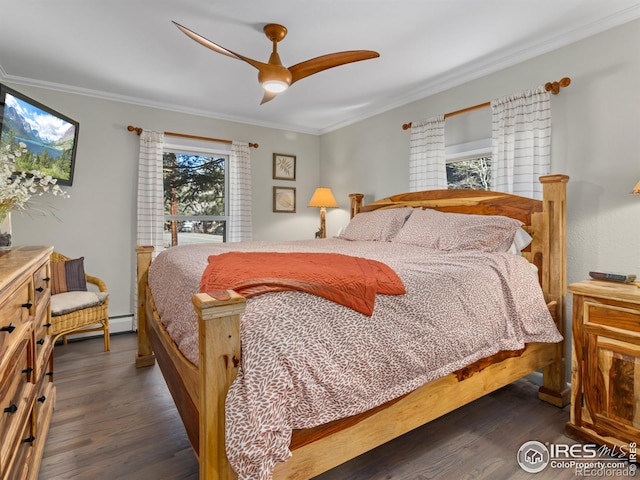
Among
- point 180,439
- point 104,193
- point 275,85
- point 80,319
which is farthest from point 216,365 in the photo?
point 104,193

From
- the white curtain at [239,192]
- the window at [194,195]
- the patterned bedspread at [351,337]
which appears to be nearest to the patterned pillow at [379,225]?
the patterned bedspread at [351,337]

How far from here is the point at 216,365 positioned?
104 cm

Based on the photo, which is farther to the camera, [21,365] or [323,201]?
[323,201]

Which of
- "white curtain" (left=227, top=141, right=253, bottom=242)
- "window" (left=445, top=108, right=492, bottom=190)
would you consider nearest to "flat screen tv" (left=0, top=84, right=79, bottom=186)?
"white curtain" (left=227, top=141, right=253, bottom=242)

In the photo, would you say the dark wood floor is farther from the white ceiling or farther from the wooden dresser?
the white ceiling

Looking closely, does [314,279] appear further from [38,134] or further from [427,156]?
[38,134]

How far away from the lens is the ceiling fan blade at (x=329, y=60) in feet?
7.38

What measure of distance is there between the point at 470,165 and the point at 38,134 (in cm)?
373

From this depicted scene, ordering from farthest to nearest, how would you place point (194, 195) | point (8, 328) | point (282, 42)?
point (194, 195) < point (282, 42) < point (8, 328)

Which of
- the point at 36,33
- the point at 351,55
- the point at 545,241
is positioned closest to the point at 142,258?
the point at 36,33

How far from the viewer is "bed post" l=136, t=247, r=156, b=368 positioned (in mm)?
2783

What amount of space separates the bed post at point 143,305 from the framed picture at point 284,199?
2237 millimetres

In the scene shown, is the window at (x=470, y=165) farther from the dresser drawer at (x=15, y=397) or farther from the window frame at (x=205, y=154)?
the dresser drawer at (x=15, y=397)

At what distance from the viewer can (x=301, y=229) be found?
5.08 meters
